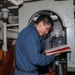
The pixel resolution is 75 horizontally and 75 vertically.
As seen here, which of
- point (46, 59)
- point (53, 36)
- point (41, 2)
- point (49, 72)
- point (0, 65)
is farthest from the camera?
point (53, 36)

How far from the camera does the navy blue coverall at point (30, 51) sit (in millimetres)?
1499

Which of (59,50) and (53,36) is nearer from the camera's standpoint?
(59,50)

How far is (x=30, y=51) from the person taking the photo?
4.91 ft

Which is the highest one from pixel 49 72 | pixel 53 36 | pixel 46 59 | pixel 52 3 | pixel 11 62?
pixel 52 3

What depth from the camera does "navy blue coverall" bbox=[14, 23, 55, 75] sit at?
1.50m

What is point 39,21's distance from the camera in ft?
5.34

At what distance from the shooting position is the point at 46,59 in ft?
5.28

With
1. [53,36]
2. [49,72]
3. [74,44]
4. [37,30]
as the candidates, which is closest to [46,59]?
[37,30]

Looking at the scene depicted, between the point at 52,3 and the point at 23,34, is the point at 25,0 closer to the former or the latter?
the point at 52,3

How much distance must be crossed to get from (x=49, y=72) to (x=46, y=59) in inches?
33.3

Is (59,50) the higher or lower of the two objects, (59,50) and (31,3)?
the lower

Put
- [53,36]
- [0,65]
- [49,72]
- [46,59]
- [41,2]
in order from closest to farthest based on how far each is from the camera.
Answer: [46,59]
[0,65]
[41,2]
[49,72]
[53,36]

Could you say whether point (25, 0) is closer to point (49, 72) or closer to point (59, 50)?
point (59, 50)

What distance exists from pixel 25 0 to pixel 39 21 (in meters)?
0.65
